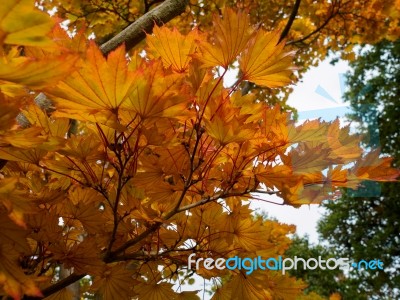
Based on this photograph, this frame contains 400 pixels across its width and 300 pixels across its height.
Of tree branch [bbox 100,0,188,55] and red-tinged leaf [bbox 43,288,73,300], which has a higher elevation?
tree branch [bbox 100,0,188,55]

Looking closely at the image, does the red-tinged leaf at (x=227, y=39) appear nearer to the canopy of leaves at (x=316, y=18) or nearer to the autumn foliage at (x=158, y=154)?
the autumn foliage at (x=158, y=154)

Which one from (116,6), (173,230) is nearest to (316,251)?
(116,6)

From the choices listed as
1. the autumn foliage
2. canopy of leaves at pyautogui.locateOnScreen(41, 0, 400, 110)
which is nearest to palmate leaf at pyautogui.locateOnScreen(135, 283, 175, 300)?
the autumn foliage

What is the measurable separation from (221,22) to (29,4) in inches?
11.6

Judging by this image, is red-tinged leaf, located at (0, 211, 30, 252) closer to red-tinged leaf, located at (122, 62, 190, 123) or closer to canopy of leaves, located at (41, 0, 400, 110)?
red-tinged leaf, located at (122, 62, 190, 123)

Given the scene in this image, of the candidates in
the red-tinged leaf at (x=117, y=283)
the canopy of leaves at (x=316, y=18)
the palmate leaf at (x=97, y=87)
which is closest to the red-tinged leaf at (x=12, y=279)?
the palmate leaf at (x=97, y=87)

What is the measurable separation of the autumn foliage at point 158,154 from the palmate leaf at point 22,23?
11mm

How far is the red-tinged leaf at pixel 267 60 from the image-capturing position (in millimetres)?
579

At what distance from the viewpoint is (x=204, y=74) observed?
62 centimetres

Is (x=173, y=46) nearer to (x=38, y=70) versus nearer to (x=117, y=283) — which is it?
(x=38, y=70)

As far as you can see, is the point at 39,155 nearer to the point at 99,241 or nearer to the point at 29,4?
the point at 99,241

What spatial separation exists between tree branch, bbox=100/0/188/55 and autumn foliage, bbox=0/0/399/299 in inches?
6.9

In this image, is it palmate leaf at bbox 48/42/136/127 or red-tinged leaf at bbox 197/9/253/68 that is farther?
red-tinged leaf at bbox 197/9/253/68

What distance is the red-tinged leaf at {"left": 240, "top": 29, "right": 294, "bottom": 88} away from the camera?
0.58 meters
